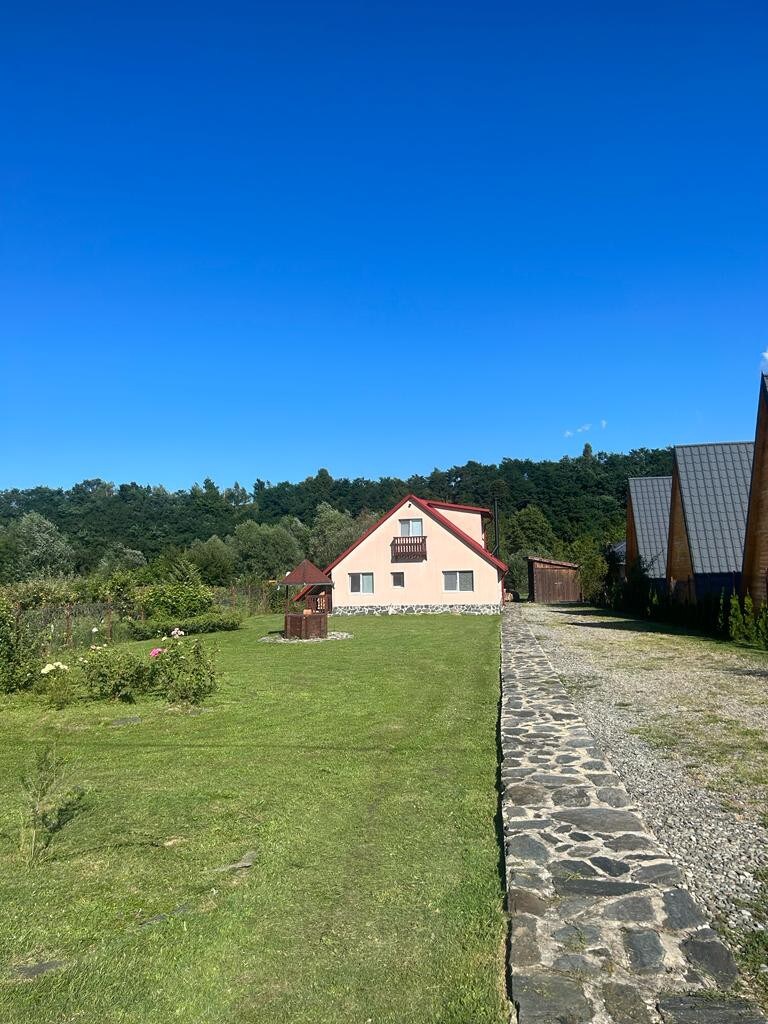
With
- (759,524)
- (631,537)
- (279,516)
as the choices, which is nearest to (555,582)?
(631,537)

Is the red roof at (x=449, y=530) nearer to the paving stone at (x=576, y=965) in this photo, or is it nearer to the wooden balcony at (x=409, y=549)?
the wooden balcony at (x=409, y=549)

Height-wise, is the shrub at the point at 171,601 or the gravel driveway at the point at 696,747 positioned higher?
the shrub at the point at 171,601

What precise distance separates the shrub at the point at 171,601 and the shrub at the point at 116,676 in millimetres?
12917

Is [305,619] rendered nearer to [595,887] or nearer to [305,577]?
[305,577]

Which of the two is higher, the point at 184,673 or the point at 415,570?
the point at 415,570

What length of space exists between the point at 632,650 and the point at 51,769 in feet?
45.1

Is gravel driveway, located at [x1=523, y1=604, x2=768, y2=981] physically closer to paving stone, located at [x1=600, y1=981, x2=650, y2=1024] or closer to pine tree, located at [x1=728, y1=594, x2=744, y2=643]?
paving stone, located at [x1=600, y1=981, x2=650, y2=1024]

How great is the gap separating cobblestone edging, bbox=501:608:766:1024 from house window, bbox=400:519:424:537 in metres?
26.8

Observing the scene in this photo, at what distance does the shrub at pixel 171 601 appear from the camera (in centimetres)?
2416

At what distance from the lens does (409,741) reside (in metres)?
7.81

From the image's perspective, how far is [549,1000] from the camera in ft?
9.85

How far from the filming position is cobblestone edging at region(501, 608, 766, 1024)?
9.73 ft

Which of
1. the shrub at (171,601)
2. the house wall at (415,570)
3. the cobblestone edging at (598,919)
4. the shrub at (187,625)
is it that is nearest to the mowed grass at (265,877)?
the cobblestone edging at (598,919)

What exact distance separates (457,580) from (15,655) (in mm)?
23122
